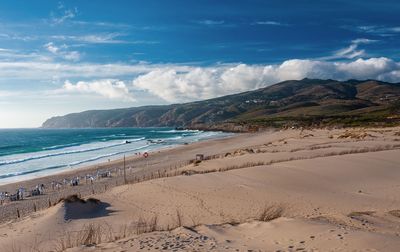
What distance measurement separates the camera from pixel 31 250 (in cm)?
1247

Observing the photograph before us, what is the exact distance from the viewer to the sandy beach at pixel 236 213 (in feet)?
30.8

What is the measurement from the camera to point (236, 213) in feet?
52.1

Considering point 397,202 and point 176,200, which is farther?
point 176,200

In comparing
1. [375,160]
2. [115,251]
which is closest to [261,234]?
[115,251]

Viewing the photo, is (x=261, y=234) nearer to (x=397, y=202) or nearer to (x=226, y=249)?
(x=226, y=249)

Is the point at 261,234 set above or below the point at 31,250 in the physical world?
above

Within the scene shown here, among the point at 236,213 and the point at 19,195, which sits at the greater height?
the point at 236,213

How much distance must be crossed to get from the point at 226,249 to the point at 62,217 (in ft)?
33.6

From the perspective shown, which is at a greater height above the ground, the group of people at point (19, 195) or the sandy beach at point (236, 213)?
the sandy beach at point (236, 213)

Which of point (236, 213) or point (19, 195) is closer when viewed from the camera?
point (236, 213)

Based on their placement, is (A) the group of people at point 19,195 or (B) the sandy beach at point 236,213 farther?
(A) the group of people at point 19,195

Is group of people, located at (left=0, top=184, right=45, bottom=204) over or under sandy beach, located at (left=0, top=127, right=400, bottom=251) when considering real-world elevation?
under

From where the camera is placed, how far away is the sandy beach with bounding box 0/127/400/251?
9391 millimetres

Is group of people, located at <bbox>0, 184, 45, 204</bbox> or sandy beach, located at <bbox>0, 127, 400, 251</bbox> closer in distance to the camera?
sandy beach, located at <bbox>0, 127, 400, 251</bbox>
